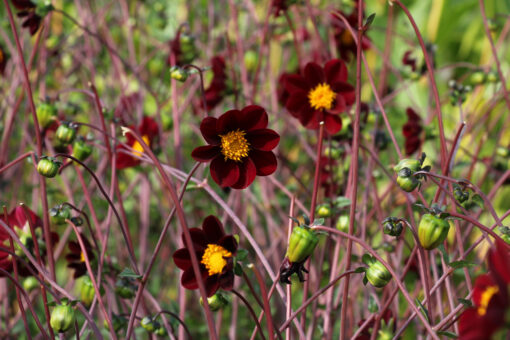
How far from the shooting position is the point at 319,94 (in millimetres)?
891

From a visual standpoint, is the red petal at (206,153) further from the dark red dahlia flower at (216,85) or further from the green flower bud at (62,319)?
the dark red dahlia flower at (216,85)

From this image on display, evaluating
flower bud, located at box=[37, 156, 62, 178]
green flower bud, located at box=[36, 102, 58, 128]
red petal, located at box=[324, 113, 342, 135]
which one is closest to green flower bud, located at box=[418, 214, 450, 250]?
red petal, located at box=[324, 113, 342, 135]

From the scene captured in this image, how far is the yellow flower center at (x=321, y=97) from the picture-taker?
0.88m

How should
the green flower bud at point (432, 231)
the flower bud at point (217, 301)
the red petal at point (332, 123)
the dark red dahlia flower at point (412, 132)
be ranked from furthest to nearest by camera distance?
the dark red dahlia flower at point (412, 132) < the red petal at point (332, 123) < the flower bud at point (217, 301) < the green flower bud at point (432, 231)

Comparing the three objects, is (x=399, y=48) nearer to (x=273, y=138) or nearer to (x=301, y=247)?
(x=273, y=138)

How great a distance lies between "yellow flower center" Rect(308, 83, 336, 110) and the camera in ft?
2.89

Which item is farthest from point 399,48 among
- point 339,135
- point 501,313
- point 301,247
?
point 501,313

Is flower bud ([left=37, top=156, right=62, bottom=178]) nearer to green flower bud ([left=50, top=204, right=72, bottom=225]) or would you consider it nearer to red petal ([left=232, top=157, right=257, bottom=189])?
green flower bud ([left=50, top=204, right=72, bottom=225])

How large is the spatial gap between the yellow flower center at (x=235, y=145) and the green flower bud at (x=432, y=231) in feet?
0.80

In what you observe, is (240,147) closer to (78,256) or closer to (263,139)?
(263,139)

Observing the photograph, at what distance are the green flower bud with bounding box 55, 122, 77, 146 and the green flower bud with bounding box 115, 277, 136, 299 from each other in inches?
8.2

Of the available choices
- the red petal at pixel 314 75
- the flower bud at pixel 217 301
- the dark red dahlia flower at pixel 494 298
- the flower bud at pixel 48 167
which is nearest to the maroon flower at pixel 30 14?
the flower bud at pixel 48 167

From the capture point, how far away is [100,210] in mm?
1311

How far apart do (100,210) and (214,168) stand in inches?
28.7
